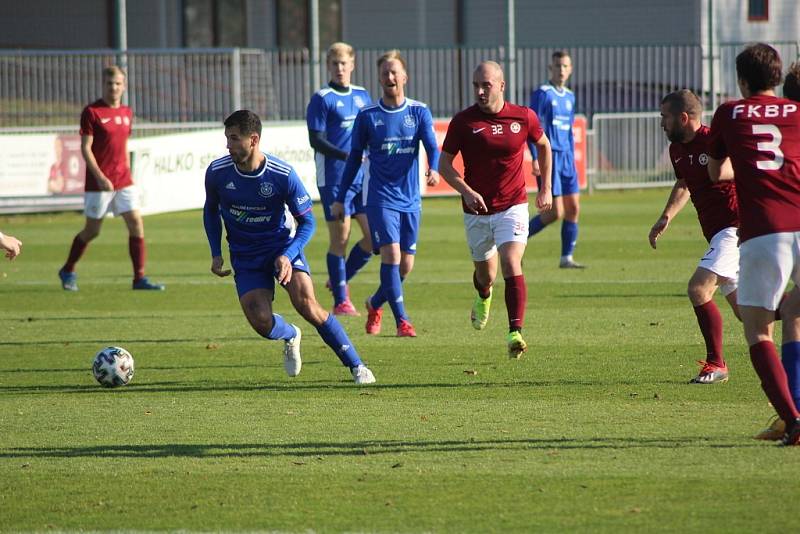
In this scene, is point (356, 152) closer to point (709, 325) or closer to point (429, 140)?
point (429, 140)

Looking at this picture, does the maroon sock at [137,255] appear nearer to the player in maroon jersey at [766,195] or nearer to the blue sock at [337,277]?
the blue sock at [337,277]

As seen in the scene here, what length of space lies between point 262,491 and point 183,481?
45 centimetres

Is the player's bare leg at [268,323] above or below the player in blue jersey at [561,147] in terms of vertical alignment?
below

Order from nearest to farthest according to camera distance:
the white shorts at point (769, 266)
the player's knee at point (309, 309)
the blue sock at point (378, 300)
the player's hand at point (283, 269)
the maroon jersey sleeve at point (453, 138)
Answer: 1. the white shorts at point (769, 266)
2. the player's hand at point (283, 269)
3. the player's knee at point (309, 309)
4. the maroon jersey sleeve at point (453, 138)
5. the blue sock at point (378, 300)

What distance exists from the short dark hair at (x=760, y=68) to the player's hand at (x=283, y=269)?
3003mm

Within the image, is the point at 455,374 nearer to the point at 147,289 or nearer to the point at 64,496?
the point at 64,496

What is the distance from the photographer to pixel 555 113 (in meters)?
15.0

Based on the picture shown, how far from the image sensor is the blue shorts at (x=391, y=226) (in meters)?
10.6

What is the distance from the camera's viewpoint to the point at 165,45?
36875mm

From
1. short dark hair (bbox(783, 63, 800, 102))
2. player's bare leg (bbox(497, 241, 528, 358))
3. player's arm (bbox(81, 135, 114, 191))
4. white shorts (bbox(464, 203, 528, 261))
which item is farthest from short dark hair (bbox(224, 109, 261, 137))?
player's arm (bbox(81, 135, 114, 191))

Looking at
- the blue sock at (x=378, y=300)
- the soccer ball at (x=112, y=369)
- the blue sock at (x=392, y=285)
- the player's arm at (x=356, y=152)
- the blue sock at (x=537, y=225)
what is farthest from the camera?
the blue sock at (x=537, y=225)

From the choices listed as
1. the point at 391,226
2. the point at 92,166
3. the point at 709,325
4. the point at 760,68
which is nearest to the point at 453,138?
the point at 391,226

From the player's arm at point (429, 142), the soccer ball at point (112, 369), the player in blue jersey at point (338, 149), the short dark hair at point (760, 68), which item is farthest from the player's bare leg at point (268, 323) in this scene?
the short dark hair at point (760, 68)

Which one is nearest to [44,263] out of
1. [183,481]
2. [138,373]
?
[138,373]
